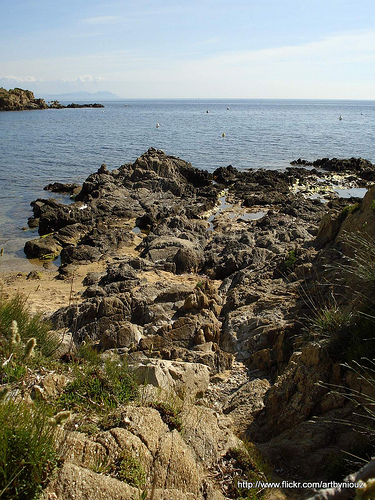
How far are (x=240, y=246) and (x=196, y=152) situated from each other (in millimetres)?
31602

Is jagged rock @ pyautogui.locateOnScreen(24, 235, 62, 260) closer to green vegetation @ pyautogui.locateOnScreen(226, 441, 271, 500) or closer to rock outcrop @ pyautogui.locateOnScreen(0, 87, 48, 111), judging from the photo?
green vegetation @ pyautogui.locateOnScreen(226, 441, 271, 500)

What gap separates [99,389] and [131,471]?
1.42m

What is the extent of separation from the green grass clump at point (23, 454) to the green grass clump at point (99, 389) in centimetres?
133

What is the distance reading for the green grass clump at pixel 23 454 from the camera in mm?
2982

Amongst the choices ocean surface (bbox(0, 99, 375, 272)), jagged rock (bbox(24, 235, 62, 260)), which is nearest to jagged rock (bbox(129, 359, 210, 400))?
ocean surface (bbox(0, 99, 375, 272))

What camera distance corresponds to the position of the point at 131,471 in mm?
3703

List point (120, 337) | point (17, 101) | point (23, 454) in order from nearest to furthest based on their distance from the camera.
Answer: point (23, 454)
point (120, 337)
point (17, 101)

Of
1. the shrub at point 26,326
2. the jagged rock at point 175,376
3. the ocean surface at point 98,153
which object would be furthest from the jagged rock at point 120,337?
the ocean surface at point 98,153

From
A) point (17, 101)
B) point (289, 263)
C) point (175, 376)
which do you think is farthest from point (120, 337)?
point (17, 101)

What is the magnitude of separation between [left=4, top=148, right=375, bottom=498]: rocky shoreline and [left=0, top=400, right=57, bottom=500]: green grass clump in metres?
1.56

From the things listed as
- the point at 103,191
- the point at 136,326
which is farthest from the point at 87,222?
the point at 136,326

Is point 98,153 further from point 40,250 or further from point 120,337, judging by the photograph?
point 120,337

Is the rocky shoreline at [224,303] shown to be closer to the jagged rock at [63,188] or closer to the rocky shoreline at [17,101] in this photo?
the jagged rock at [63,188]

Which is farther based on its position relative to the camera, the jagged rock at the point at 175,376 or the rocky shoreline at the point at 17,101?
the rocky shoreline at the point at 17,101
